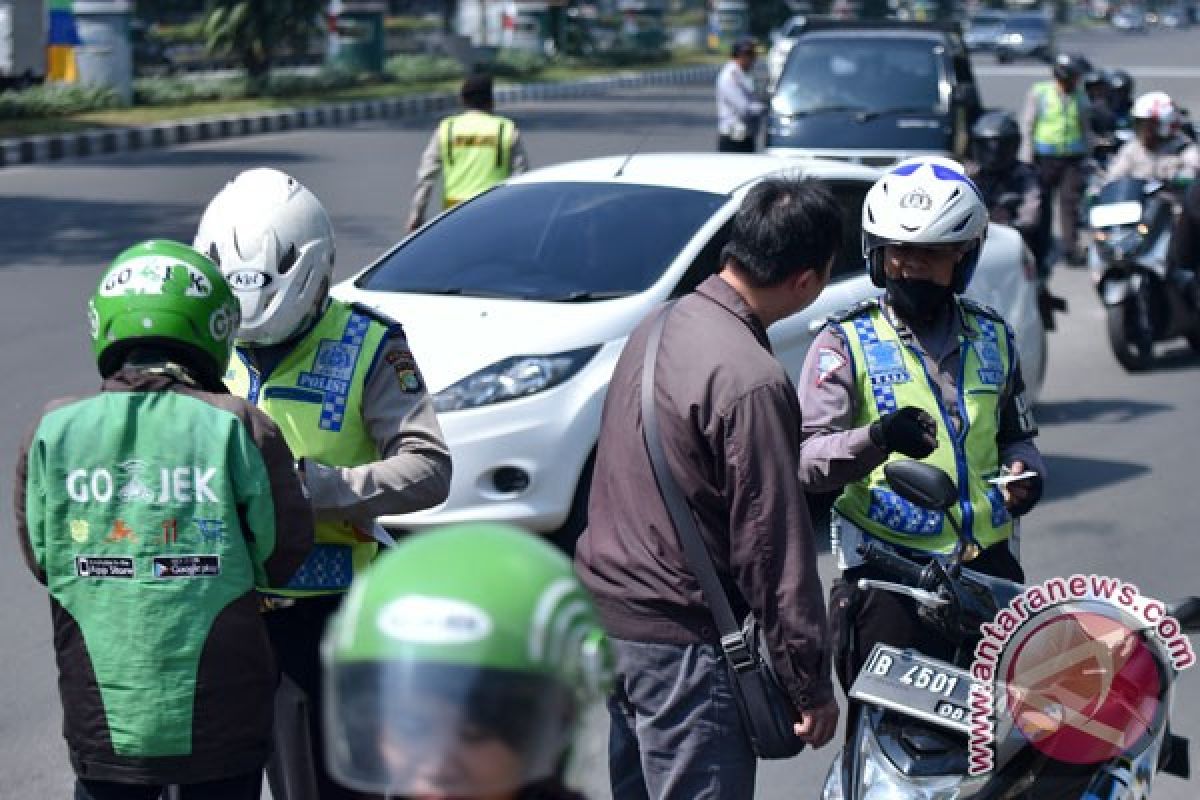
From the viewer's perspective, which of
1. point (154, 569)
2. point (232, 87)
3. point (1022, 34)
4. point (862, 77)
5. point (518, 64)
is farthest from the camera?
point (1022, 34)

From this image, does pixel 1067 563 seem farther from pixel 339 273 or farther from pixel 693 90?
pixel 693 90

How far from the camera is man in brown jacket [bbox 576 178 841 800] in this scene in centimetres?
327

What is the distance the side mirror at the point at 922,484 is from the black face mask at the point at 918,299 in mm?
535

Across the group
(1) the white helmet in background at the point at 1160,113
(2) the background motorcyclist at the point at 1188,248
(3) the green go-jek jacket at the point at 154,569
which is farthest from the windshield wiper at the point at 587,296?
(1) the white helmet in background at the point at 1160,113

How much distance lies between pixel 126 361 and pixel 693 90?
36.1 meters

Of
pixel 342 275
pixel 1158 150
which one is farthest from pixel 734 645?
pixel 1158 150

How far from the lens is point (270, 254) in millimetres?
3578

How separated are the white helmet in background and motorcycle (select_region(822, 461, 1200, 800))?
32.3 ft

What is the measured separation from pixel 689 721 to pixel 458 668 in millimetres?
1859

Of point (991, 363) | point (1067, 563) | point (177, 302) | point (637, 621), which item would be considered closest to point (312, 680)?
point (637, 621)

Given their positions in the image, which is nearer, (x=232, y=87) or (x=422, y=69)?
(x=232, y=87)

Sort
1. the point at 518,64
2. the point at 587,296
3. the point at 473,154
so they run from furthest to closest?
the point at 518,64
the point at 473,154
the point at 587,296

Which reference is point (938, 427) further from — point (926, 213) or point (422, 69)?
point (422, 69)

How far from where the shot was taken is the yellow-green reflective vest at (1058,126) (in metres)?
16.0
